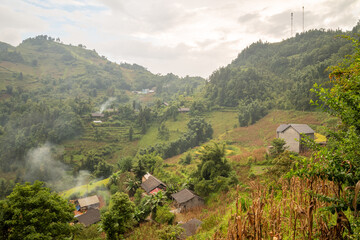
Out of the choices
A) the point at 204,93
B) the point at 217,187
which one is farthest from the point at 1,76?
the point at 217,187

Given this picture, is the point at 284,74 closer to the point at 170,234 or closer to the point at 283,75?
the point at 283,75

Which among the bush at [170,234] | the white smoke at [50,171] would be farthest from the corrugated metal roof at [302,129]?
the white smoke at [50,171]

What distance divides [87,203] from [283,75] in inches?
2435

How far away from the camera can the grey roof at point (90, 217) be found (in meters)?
22.1

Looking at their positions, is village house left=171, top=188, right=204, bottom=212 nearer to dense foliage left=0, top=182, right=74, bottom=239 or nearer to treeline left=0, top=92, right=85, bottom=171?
dense foliage left=0, top=182, right=74, bottom=239

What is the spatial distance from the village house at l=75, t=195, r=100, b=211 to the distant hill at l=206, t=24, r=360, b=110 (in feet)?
127

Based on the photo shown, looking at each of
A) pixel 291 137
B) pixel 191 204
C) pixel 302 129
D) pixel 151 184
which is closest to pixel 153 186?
pixel 151 184

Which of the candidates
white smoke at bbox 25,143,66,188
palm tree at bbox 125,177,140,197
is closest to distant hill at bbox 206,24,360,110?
palm tree at bbox 125,177,140,197

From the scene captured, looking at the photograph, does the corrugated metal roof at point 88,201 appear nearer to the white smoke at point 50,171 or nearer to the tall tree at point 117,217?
the white smoke at point 50,171

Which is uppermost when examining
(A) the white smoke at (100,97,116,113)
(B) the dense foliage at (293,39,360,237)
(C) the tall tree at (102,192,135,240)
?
(A) the white smoke at (100,97,116,113)

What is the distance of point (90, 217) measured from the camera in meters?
22.7

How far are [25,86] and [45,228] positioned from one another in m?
99.5

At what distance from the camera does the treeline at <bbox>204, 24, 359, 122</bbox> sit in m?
44.2

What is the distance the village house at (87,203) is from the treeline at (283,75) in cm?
3549
